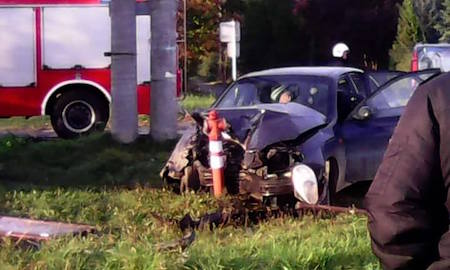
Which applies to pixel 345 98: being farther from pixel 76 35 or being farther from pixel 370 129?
pixel 76 35

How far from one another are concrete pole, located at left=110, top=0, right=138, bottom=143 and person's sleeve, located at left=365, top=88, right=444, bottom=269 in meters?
11.0

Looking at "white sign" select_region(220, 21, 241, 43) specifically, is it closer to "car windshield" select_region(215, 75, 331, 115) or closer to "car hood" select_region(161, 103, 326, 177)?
"car windshield" select_region(215, 75, 331, 115)

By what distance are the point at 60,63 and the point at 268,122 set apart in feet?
30.4

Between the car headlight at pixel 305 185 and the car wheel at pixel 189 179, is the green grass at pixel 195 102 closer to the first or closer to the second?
the car wheel at pixel 189 179

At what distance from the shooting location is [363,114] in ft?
32.8

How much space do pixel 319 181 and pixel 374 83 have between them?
284 cm

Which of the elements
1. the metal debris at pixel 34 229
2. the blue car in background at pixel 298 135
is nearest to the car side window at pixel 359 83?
the blue car in background at pixel 298 135

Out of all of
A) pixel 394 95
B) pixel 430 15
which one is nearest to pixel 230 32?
pixel 394 95

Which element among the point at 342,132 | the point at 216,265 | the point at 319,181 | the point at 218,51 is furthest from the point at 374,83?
the point at 218,51

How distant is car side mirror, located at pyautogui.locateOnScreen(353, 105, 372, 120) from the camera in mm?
10000

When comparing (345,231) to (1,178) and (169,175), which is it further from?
(1,178)

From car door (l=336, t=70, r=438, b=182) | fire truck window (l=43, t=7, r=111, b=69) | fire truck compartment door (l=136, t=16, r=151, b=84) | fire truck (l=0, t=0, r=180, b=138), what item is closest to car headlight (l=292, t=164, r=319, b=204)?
car door (l=336, t=70, r=438, b=182)

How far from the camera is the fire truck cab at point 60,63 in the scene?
17312 mm

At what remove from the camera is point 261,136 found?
351 inches
